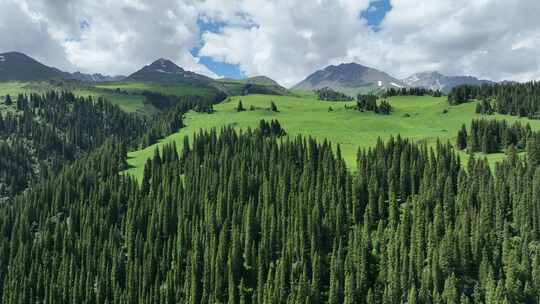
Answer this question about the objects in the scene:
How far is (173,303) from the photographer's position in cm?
14550

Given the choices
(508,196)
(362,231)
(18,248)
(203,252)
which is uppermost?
(508,196)

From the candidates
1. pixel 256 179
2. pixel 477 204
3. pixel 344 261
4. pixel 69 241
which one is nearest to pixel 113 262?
pixel 69 241

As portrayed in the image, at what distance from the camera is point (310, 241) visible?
5881 inches

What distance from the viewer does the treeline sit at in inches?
4985

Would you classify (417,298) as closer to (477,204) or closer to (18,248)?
(477,204)

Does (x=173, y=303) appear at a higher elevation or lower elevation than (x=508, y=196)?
lower

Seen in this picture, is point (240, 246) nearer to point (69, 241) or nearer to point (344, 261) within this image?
point (344, 261)

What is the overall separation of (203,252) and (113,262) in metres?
33.5

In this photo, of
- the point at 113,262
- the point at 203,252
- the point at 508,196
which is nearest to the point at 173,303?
the point at 203,252

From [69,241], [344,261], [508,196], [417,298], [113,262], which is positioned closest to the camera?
[417,298]

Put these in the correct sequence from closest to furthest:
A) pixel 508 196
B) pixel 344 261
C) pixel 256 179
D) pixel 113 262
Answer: pixel 344 261, pixel 508 196, pixel 113 262, pixel 256 179

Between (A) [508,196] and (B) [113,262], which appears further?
(B) [113,262]

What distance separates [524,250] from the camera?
125 m

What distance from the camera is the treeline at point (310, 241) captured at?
127m
